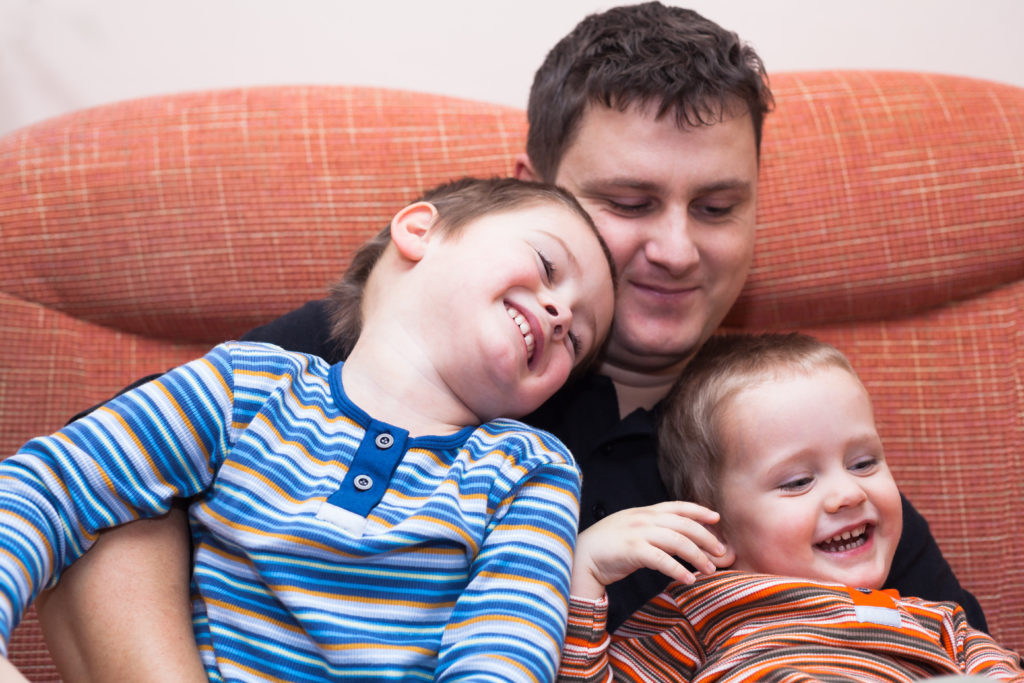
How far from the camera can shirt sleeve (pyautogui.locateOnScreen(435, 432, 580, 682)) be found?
0.88 m

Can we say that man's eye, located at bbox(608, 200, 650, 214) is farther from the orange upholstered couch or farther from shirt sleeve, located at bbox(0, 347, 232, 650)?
shirt sleeve, located at bbox(0, 347, 232, 650)

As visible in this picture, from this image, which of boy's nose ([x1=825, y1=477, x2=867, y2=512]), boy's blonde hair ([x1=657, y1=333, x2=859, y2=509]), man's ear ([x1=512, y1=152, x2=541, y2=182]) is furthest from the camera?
man's ear ([x1=512, y1=152, x2=541, y2=182])

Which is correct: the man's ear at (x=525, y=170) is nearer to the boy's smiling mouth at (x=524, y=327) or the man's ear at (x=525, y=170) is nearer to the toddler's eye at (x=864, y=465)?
the boy's smiling mouth at (x=524, y=327)

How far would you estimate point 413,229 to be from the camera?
1.22m

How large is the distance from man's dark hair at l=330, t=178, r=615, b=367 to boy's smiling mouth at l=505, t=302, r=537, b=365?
0.47ft

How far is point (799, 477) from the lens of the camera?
1213 millimetres

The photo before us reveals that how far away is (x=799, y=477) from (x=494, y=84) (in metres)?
1.26

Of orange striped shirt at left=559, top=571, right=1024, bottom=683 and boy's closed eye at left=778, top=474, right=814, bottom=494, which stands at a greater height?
boy's closed eye at left=778, top=474, right=814, bottom=494

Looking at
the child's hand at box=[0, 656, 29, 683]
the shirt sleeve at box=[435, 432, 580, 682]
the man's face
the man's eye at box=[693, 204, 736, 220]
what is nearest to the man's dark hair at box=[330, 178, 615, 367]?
the man's face

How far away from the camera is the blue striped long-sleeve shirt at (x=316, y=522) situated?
0.92 m

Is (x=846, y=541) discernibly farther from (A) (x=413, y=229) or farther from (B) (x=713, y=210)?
(A) (x=413, y=229)

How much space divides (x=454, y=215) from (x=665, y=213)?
372 mm

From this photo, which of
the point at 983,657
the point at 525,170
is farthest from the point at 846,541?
the point at 525,170

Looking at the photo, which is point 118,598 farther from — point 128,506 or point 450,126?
point 450,126
